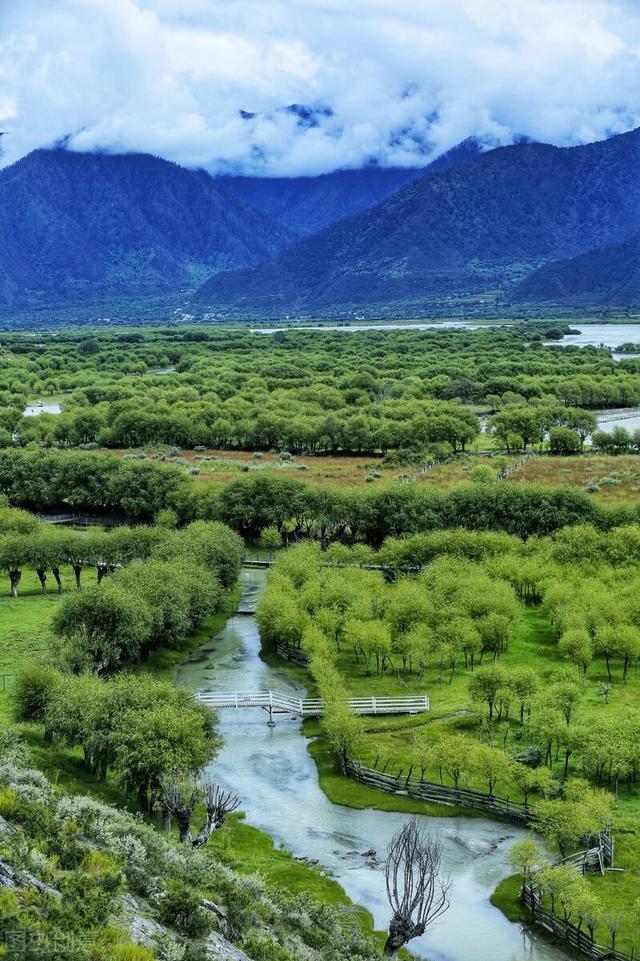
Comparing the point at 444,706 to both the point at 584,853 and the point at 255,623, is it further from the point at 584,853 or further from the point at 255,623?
the point at 255,623

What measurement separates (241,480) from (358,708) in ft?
185

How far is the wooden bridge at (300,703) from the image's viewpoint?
68500 mm

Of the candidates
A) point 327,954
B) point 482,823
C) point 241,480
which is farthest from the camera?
point 241,480

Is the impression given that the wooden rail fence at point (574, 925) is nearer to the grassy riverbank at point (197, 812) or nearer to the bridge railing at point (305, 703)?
the grassy riverbank at point (197, 812)

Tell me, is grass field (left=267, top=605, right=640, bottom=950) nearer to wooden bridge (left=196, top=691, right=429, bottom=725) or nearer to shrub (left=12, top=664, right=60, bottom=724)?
wooden bridge (left=196, top=691, right=429, bottom=725)

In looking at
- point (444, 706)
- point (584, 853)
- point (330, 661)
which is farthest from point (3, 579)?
point (584, 853)

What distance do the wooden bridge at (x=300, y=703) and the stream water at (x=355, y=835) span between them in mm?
972

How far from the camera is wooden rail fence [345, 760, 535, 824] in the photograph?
180ft

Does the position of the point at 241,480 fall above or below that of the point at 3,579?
above

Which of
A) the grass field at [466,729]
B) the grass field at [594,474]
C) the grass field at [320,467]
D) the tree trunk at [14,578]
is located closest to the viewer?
the grass field at [466,729]

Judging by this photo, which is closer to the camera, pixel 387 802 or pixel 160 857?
pixel 160 857

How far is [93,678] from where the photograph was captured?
2498 inches

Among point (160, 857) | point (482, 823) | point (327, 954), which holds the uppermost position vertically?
point (160, 857)

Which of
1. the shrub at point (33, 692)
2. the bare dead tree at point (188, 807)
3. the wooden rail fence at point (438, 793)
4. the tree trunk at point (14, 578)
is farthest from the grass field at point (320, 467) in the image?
the bare dead tree at point (188, 807)
